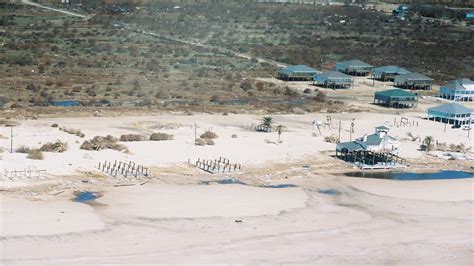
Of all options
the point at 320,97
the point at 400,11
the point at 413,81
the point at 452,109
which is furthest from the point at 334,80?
the point at 400,11

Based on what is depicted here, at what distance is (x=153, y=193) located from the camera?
37.5 m

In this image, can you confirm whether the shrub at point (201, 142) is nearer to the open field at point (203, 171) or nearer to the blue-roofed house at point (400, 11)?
the open field at point (203, 171)

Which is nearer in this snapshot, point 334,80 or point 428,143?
point 428,143

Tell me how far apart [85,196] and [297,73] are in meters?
47.7

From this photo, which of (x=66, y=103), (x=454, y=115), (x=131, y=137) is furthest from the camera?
(x=66, y=103)

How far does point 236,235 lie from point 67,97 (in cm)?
3564

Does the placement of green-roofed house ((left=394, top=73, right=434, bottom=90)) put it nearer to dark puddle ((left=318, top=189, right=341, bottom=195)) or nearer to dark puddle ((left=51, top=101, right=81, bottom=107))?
dark puddle ((left=51, top=101, right=81, bottom=107))

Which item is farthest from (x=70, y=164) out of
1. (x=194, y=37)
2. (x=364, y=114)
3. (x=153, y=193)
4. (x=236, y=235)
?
(x=194, y=37)

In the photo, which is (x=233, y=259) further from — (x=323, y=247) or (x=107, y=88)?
(x=107, y=88)

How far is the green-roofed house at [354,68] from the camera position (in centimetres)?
8769

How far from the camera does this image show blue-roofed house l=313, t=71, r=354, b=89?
78.0 m

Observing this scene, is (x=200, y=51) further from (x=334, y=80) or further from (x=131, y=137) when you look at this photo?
(x=131, y=137)

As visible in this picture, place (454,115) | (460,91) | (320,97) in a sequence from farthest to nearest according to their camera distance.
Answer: (460,91)
(320,97)
(454,115)

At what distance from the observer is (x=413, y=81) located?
79062 millimetres
